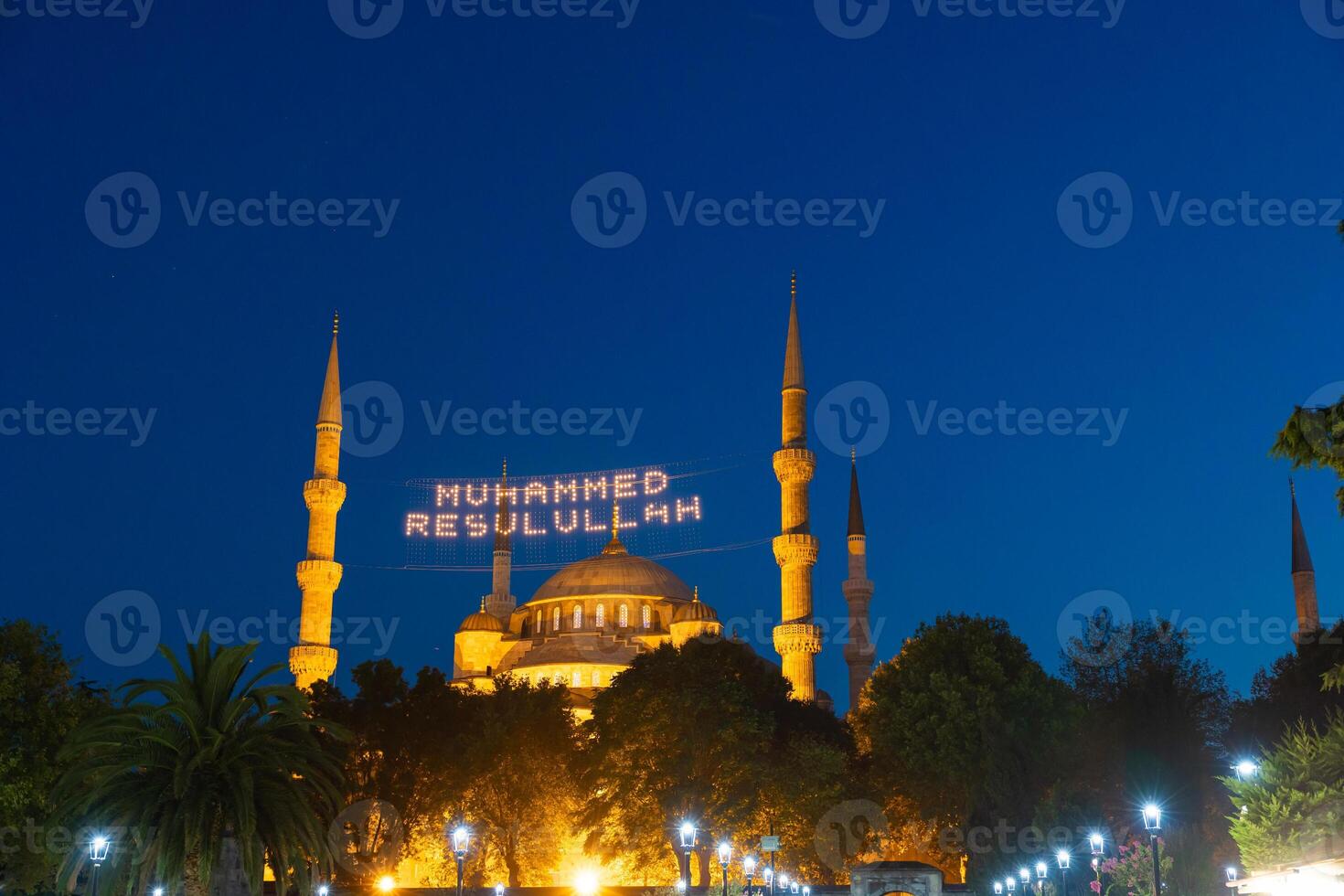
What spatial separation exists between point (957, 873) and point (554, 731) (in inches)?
685

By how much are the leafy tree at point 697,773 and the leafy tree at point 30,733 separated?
19.4 m

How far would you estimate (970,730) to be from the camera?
173 feet

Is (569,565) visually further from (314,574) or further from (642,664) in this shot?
(642,664)

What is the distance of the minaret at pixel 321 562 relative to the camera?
64.2m

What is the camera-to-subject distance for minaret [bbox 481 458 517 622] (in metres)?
85.4

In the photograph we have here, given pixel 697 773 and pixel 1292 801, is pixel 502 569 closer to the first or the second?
pixel 697 773

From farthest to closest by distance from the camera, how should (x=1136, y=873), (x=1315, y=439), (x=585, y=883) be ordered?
(x=585, y=883)
(x=1136, y=873)
(x=1315, y=439)

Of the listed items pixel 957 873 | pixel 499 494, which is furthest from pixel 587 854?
pixel 499 494

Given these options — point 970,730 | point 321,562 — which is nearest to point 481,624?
point 321,562

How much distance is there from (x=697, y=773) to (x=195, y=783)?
77.8 ft

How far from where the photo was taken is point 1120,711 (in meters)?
58.7

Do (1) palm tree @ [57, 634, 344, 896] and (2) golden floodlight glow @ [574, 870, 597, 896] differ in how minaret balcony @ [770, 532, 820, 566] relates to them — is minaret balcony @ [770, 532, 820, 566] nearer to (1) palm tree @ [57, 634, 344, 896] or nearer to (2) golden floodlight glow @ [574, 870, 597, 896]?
(2) golden floodlight glow @ [574, 870, 597, 896]

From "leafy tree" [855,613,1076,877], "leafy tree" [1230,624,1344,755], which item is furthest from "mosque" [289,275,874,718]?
"leafy tree" [1230,624,1344,755]

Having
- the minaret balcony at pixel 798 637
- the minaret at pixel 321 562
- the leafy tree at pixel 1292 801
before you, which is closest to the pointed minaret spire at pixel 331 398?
the minaret at pixel 321 562
